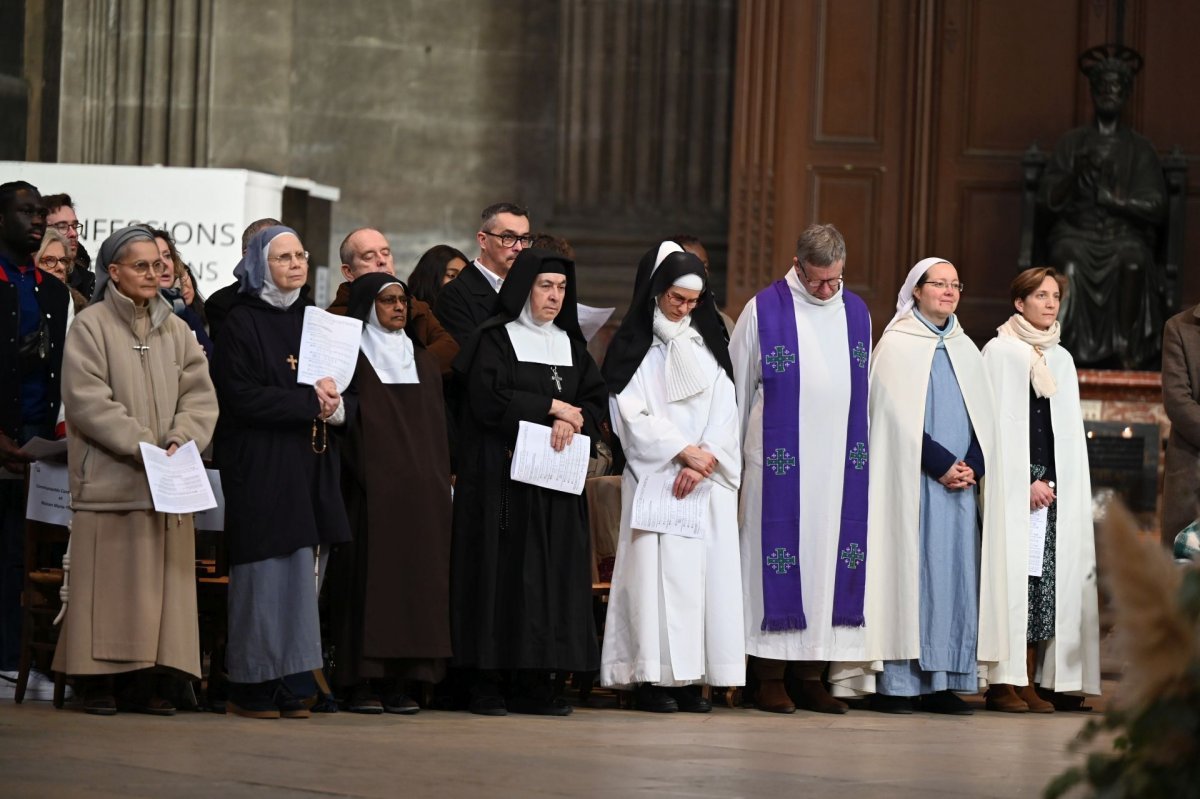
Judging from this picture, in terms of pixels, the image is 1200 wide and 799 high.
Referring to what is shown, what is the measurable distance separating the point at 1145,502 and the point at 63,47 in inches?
292

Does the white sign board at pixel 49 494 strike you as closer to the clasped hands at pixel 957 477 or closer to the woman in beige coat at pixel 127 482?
the woman in beige coat at pixel 127 482

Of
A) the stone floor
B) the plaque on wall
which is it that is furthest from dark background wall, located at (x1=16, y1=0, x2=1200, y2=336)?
the stone floor

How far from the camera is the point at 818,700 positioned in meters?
6.54

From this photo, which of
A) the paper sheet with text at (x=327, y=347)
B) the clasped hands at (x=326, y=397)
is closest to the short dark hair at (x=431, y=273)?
the paper sheet with text at (x=327, y=347)

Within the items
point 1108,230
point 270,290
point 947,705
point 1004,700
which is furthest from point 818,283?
point 1108,230

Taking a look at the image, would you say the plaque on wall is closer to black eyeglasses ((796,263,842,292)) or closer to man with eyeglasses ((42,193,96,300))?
black eyeglasses ((796,263,842,292))

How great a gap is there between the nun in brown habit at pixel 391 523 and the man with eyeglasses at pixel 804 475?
4.01ft

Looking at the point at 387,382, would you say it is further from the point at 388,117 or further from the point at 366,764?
the point at 388,117

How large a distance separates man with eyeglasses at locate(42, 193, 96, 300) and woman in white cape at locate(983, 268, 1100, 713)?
359cm

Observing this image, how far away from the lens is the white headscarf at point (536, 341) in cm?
625

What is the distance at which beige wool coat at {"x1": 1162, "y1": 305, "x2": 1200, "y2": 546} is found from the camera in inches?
283

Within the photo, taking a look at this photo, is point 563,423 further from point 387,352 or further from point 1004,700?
point 1004,700

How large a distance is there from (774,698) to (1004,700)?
3.36ft

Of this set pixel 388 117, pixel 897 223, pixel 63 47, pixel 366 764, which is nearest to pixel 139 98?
pixel 63 47
